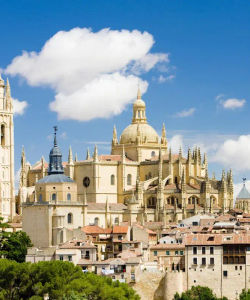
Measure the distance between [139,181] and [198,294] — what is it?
41813 millimetres

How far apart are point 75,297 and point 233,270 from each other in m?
19.4

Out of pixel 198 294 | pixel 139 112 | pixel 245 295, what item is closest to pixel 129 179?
pixel 139 112

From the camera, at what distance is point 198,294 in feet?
322

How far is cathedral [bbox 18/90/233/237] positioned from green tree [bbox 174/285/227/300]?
28.4 metres

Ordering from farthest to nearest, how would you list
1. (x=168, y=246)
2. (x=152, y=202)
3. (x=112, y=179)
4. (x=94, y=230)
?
(x=112, y=179), (x=152, y=202), (x=94, y=230), (x=168, y=246)

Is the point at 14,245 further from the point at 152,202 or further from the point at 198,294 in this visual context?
the point at 152,202

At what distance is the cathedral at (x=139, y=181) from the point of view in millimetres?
132875

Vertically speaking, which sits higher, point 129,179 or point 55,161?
point 55,161

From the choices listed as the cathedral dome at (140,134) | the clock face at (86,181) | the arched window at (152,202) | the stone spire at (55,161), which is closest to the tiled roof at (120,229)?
the stone spire at (55,161)

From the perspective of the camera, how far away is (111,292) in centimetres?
9038

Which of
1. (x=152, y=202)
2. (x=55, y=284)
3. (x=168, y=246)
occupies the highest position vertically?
(x=152, y=202)

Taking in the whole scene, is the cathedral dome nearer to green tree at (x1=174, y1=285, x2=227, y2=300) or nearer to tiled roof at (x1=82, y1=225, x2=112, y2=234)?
tiled roof at (x1=82, y1=225, x2=112, y2=234)

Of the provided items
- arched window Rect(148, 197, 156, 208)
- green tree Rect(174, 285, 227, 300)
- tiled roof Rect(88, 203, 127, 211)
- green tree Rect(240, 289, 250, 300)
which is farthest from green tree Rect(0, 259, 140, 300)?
arched window Rect(148, 197, 156, 208)

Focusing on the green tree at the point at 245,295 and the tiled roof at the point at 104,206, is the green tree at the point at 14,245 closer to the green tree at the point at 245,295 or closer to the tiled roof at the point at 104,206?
the tiled roof at the point at 104,206
